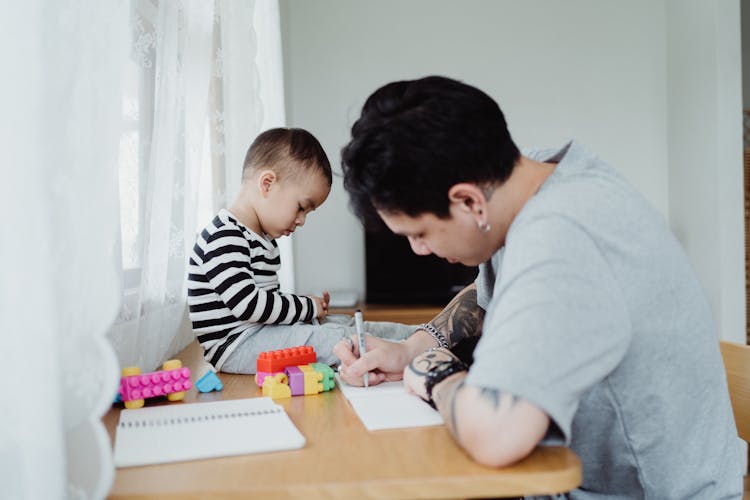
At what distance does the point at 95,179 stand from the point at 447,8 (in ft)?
10.5

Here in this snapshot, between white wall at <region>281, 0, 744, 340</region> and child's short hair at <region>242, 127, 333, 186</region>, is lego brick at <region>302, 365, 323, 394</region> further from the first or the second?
white wall at <region>281, 0, 744, 340</region>

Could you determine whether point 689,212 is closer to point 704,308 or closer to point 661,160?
point 661,160

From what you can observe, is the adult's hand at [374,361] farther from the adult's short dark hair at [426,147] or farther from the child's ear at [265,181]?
the child's ear at [265,181]

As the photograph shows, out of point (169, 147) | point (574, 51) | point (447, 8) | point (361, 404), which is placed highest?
point (447, 8)

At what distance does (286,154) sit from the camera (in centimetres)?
153

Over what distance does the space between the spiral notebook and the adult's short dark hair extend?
0.32 meters

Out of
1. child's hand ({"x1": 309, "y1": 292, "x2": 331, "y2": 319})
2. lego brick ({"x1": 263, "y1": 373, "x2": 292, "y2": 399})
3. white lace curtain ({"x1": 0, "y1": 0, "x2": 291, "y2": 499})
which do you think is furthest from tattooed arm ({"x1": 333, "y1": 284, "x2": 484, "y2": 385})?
white lace curtain ({"x1": 0, "y1": 0, "x2": 291, "y2": 499})

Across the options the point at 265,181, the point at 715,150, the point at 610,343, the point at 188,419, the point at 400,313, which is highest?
the point at 715,150

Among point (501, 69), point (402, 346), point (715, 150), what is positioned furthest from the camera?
point (501, 69)

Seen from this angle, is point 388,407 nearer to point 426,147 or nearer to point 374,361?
point 374,361

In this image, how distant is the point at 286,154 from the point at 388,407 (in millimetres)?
774

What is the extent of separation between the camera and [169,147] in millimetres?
1428

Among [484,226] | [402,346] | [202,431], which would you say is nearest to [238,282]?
[402,346]

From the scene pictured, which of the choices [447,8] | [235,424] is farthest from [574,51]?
[235,424]
